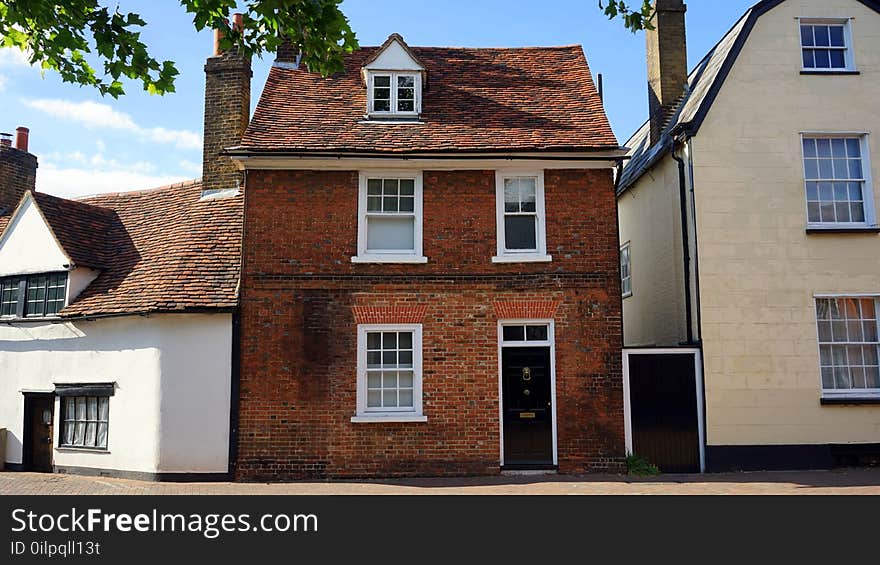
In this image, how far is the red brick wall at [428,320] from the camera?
13227mm

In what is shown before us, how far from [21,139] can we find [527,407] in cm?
1712

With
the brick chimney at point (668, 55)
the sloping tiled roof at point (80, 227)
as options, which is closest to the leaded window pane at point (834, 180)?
the brick chimney at point (668, 55)

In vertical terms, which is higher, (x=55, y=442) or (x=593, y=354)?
(x=593, y=354)

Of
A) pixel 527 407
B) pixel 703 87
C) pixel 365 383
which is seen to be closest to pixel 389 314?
pixel 365 383

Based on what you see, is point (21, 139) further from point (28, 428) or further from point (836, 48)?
point (836, 48)

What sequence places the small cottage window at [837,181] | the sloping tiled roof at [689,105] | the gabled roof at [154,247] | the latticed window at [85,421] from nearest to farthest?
the gabled roof at [154,247] < the small cottage window at [837,181] < the latticed window at [85,421] < the sloping tiled roof at [689,105]

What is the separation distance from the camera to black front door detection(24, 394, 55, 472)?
1538 centimetres

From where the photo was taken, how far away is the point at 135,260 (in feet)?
51.8

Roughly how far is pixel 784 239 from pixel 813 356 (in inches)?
95.1

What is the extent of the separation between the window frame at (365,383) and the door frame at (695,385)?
397 centimetres

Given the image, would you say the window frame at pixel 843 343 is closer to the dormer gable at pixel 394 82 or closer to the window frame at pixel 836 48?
the window frame at pixel 836 48

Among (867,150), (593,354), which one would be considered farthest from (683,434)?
(867,150)

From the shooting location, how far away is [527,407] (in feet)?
44.5

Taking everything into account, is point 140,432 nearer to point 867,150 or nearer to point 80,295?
point 80,295
